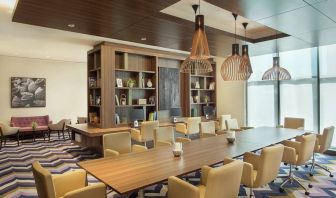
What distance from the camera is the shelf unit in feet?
24.2

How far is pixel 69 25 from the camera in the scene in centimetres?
379

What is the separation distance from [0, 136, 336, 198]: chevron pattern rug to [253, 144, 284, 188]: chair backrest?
30.5 inches

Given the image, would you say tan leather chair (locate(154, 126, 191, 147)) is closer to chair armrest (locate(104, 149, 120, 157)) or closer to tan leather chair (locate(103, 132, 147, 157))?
tan leather chair (locate(103, 132, 147, 157))

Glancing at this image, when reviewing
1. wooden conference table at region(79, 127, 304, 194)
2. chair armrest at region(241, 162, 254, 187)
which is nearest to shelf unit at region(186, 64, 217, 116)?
wooden conference table at region(79, 127, 304, 194)

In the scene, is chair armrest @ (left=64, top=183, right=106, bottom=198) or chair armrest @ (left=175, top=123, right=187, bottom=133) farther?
chair armrest @ (left=175, top=123, right=187, bottom=133)

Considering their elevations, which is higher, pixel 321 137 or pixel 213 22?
pixel 213 22

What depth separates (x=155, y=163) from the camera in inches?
99.3

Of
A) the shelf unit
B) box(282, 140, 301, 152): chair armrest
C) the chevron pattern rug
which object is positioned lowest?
the chevron pattern rug

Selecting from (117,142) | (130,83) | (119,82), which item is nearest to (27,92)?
(119,82)

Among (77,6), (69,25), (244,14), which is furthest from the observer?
(69,25)

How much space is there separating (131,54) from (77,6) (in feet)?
10.4

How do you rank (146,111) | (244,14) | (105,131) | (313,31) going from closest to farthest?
(244,14)
(313,31)
(105,131)
(146,111)

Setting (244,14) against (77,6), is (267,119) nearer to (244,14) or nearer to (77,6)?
(244,14)

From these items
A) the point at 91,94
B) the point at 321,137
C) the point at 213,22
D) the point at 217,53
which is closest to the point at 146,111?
the point at 91,94
